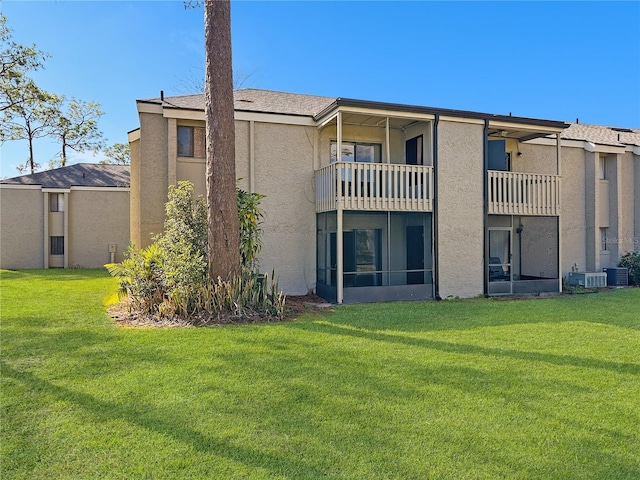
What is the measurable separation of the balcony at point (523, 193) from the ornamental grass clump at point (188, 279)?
8016mm

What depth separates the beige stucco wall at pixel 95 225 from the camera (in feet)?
68.0

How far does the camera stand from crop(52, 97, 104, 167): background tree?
33.0 m

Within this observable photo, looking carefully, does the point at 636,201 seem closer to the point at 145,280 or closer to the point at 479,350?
the point at 479,350

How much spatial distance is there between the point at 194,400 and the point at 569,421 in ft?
12.3

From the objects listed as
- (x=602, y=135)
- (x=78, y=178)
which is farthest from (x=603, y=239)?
(x=78, y=178)

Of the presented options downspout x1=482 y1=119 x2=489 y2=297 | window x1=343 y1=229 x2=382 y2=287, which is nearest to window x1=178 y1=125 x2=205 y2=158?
window x1=343 y1=229 x2=382 y2=287

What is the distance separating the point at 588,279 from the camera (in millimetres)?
14820

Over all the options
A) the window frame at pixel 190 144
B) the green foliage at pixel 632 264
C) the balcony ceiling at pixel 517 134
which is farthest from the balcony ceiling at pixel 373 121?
the green foliage at pixel 632 264

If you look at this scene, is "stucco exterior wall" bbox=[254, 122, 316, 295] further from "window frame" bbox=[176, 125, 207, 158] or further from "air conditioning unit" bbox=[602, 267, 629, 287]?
"air conditioning unit" bbox=[602, 267, 629, 287]

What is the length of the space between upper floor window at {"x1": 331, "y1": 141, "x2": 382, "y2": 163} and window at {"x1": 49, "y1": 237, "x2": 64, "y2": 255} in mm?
15811

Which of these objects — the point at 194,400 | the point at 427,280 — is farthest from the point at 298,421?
the point at 427,280

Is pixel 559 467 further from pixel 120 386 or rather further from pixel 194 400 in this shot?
pixel 120 386

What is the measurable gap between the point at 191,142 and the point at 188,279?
5469 millimetres

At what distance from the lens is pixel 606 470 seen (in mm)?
3098
